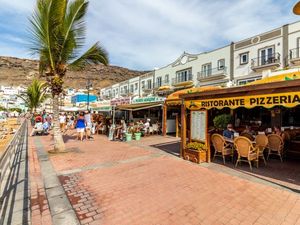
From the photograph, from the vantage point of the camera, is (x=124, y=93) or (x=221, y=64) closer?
(x=221, y=64)

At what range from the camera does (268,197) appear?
3969mm

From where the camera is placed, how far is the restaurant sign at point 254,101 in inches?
172

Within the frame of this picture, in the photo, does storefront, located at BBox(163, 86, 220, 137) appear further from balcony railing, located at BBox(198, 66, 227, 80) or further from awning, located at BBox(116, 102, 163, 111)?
balcony railing, located at BBox(198, 66, 227, 80)

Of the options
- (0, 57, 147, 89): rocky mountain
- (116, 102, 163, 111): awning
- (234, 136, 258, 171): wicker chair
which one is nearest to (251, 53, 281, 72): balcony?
(116, 102, 163, 111): awning

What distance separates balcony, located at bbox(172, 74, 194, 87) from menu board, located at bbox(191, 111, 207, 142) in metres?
19.6

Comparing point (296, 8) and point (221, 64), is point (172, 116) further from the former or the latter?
point (296, 8)

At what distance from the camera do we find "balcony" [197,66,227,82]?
71.4 feet

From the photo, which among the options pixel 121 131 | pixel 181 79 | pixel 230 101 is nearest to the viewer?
pixel 230 101

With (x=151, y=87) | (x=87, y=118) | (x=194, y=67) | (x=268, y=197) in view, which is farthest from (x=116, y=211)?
(x=151, y=87)

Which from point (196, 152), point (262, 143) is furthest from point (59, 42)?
point (262, 143)

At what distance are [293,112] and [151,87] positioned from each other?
25.5 metres

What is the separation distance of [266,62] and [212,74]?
241 inches

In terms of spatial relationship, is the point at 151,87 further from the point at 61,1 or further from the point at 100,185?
the point at 100,185

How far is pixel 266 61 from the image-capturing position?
1811cm
